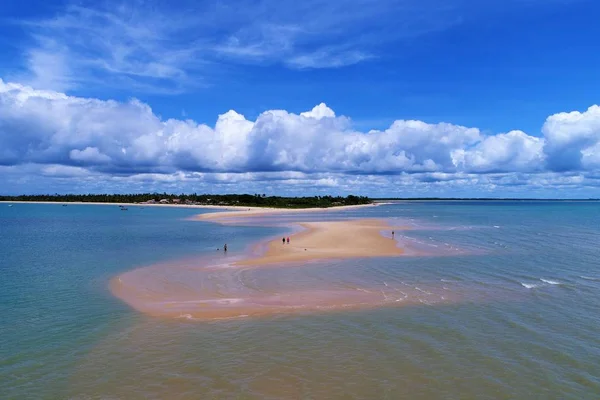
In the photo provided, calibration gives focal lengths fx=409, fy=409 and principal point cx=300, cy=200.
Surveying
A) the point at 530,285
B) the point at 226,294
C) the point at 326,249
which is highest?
the point at 226,294

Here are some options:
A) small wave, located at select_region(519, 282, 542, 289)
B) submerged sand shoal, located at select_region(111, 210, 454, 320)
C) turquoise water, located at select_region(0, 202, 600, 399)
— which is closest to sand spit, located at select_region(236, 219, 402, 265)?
submerged sand shoal, located at select_region(111, 210, 454, 320)

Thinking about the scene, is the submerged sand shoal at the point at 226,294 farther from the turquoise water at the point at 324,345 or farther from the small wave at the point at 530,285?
the small wave at the point at 530,285

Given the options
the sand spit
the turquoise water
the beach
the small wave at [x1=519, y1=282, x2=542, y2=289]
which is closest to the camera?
the turquoise water

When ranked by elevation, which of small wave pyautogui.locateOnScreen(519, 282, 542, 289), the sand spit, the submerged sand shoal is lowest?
small wave pyautogui.locateOnScreen(519, 282, 542, 289)

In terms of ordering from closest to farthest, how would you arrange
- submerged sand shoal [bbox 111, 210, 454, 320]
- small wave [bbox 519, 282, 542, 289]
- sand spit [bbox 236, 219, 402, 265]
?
submerged sand shoal [bbox 111, 210, 454, 320] → small wave [bbox 519, 282, 542, 289] → sand spit [bbox 236, 219, 402, 265]

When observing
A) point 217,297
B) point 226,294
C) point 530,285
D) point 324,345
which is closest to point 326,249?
point 226,294

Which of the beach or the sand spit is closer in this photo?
the beach

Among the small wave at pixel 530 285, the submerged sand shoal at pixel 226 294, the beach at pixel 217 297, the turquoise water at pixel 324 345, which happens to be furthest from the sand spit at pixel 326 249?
the small wave at pixel 530 285

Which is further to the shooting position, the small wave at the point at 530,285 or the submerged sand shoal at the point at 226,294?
the small wave at the point at 530,285

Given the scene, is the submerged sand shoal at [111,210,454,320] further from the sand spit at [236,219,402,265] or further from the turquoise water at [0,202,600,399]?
the sand spit at [236,219,402,265]

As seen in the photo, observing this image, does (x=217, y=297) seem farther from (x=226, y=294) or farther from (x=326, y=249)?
(x=326, y=249)

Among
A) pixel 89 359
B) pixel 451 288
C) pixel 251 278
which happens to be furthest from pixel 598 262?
pixel 89 359
